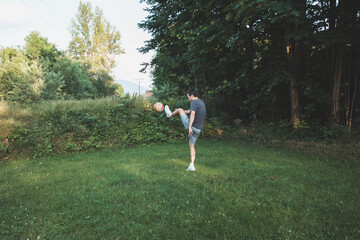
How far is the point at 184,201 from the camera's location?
11.6 ft

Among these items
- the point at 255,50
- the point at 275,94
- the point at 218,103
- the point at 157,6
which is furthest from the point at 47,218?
the point at 157,6

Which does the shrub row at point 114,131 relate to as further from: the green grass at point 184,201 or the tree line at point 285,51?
the green grass at point 184,201

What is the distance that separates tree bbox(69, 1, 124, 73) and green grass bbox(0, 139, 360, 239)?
40443 mm

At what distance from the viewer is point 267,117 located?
1170cm

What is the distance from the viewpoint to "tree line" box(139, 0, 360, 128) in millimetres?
6990

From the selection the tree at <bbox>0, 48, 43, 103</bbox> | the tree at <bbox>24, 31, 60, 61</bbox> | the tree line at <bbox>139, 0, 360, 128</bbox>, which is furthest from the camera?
the tree at <bbox>24, 31, 60, 61</bbox>

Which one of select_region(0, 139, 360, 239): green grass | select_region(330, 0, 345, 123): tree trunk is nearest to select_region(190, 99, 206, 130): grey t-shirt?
select_region(0, 139, 360, 239): green grass

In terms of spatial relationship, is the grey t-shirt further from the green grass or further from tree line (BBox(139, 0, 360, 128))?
tree line (BBox(139, 0, 360, 128))

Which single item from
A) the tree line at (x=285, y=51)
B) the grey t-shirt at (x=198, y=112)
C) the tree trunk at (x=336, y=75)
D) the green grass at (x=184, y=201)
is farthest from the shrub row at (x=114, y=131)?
the grey t-shirt at (x=198, y=112)

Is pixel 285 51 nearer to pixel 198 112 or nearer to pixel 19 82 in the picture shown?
pixel 198 112

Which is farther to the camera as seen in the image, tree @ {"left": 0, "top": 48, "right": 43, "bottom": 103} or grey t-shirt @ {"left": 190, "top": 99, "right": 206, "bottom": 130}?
tree @ {"left": 0, "top": 48, "right": 43, "bottom": 103}

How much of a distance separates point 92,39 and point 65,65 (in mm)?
11411

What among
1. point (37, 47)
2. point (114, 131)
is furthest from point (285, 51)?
point (37, 47)

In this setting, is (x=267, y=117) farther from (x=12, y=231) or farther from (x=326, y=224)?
(x=12, y=231)
